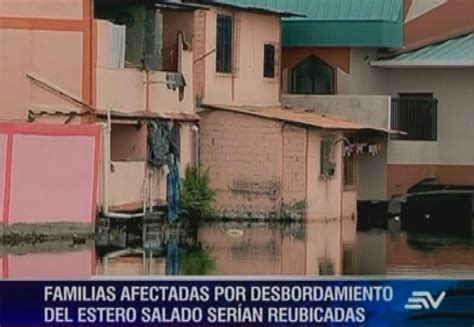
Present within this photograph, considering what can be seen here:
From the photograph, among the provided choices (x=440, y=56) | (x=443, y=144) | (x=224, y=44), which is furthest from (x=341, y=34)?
(x=224, y=44)

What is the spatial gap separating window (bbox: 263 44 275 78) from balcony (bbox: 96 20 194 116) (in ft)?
13.2

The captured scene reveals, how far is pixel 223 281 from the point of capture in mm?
8602

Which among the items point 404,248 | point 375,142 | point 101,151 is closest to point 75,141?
point 101,151

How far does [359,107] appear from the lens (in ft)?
111

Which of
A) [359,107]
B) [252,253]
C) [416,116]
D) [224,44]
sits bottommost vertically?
[252,253]

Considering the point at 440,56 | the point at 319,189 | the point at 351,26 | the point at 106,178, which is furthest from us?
the point at 351,26

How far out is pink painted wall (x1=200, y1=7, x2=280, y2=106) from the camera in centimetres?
3138

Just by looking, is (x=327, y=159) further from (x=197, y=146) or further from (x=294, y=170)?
(x=197, y=146)

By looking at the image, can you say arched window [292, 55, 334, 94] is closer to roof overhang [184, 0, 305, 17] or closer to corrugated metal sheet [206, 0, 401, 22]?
corrugated metal sheet [206, 0, 401, 22]

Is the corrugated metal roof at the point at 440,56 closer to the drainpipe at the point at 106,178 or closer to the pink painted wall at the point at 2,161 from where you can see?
the drainpipe at the point at 106,178

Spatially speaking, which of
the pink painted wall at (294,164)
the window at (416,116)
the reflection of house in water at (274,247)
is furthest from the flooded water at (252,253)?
the window at (416,116)

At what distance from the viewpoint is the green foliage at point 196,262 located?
19.5 metres

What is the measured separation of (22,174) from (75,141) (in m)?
1.22

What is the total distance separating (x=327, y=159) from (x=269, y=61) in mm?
3431
